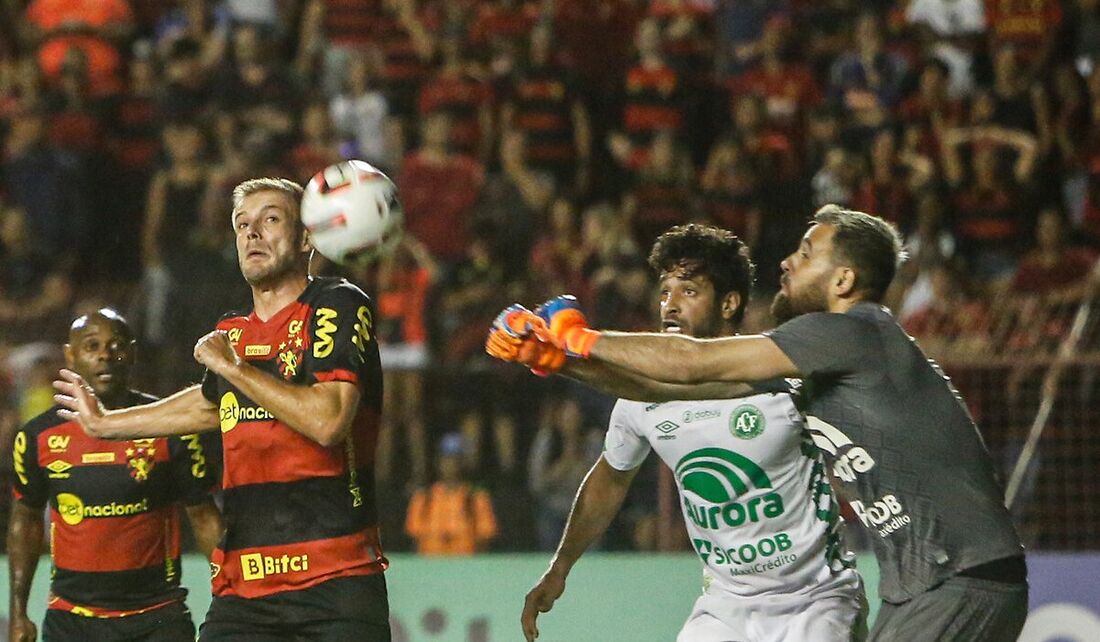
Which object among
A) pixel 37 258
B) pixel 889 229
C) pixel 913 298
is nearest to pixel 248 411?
pixel 889 229

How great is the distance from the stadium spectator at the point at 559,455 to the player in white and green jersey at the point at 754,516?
13.4 ft

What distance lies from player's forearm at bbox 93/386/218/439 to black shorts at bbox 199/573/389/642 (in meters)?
0.76

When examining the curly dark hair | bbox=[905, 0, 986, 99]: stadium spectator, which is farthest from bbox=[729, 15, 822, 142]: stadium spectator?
the curly dark hair

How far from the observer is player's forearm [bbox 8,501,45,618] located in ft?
23.2

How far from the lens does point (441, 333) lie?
11812 mm

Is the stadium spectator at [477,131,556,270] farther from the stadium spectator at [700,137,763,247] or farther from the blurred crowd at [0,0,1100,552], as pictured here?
the stadium spectator at [700,137,763,247]

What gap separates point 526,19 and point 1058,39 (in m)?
4.50

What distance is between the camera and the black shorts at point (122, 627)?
686cm

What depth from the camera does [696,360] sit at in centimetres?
516

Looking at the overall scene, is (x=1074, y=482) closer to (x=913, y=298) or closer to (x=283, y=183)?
(x=913, y=298)

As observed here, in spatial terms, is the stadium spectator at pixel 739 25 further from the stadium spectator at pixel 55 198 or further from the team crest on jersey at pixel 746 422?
→ the team crest on jersey at pixel 746 422

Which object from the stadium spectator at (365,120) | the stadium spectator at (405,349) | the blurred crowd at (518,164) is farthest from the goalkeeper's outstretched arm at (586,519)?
the stadium spectator at (365,120)

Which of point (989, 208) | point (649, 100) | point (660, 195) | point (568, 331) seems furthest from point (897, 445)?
point (649, 100)

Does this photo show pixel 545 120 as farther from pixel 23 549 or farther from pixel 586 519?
pixel 23 549
